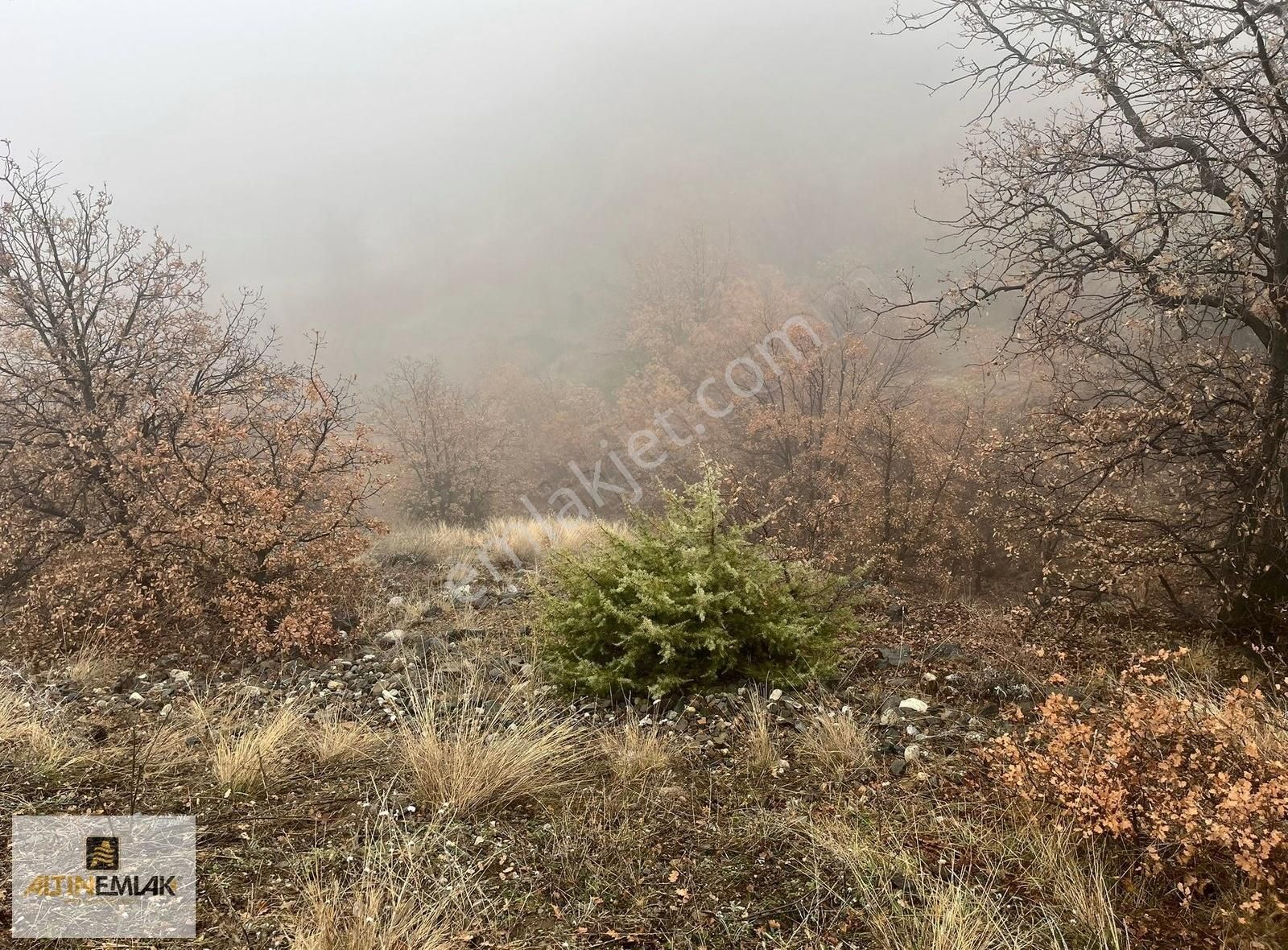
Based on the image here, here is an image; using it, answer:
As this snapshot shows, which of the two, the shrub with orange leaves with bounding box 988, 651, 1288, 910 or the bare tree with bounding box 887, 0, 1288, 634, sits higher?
the bare tree with bounding box 887, 0, 1288, 634

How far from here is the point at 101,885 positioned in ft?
7.98

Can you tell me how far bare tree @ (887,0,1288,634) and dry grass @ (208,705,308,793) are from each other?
5.21 meters

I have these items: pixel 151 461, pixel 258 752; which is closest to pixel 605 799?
pixel 258 752

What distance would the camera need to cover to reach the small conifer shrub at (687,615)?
4.52 m

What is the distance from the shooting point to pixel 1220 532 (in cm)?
648

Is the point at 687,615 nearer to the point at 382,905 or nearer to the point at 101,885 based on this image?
the point at 382,905

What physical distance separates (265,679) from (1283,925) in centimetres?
656

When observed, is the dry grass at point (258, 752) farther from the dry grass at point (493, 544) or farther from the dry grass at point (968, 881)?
the dry grass at point (493, 544)

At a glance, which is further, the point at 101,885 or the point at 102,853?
the point at 102,853

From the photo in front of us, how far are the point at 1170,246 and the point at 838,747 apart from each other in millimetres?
5465

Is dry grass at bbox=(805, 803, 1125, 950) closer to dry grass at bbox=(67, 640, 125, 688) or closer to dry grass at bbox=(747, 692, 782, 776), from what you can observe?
dry grass at bbox=(747, 692, 782, 776)

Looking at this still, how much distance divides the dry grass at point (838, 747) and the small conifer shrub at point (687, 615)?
2.67 feet

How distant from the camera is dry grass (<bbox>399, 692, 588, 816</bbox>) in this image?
3172 millimetres

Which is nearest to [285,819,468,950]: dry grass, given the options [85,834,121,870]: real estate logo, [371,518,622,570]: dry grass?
[85,834,121,870]: real estate logo
